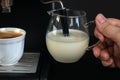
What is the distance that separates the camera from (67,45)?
1.89 ft

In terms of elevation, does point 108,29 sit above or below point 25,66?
above

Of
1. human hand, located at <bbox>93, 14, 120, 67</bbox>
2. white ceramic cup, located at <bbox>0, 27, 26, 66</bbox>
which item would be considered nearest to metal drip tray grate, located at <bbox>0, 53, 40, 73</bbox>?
white ceramic cup, located at <bbox>0, 27, 26, 66</bbox>

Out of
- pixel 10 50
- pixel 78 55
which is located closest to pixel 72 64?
pixel 78 55

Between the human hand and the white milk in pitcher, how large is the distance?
0.13 ft

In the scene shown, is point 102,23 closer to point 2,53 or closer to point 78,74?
point 78,74

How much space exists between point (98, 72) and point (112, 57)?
104 mm

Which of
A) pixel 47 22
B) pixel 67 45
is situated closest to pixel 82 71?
pixel 67 45

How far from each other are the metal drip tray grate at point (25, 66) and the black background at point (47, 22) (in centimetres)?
3

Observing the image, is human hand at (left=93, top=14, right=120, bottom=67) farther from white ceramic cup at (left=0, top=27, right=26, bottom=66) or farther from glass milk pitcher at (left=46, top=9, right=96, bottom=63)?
white ceramic cup at (left=0, top=27, right=26, bottom=66)

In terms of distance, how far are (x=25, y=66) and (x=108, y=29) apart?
8.2 inches

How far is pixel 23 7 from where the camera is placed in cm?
69

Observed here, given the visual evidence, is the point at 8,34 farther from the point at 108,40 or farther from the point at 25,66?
the point at 108,40

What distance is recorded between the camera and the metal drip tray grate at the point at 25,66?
1.92ft

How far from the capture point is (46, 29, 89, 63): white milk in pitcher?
578 mm
